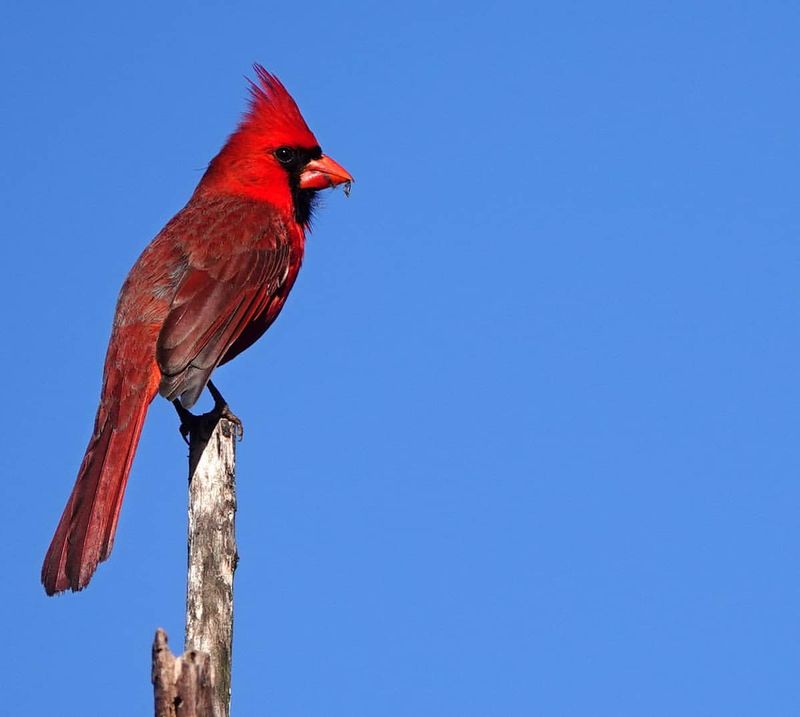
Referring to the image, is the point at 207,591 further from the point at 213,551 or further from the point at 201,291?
the point at 201,291

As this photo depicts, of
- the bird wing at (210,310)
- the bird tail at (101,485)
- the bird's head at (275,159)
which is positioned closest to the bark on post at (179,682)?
the bird tail at (101,485)

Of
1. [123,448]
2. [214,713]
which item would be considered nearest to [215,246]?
[123,448]

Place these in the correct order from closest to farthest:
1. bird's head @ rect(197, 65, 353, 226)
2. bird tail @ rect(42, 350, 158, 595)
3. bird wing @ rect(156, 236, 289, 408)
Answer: bird tail @ rect(42, 350, 158, 595)
bird wing @ rect(156, 236, 289, 408)
bird's head @ rect(197, 65, 353, 226)

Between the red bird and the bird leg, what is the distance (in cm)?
7

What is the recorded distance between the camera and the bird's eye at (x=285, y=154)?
5449mm

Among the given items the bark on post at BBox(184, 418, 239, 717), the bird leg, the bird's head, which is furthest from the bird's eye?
the bark on post at BBox(184, 418, 239, 717)

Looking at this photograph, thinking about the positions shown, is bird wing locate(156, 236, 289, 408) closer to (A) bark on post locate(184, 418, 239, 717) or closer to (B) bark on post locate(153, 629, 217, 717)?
(A) bark on post locate(184, 418, 239, 717)

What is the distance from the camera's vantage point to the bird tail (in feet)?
11.8

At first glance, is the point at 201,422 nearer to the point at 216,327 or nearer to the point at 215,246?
the point at 216,327

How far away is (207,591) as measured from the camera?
3430 mm

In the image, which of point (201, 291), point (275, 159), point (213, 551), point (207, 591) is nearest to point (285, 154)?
point (275, 159)

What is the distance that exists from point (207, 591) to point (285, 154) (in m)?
2.58

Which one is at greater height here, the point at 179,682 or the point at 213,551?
the point at 213,551

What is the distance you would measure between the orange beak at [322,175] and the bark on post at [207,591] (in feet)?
5.18
